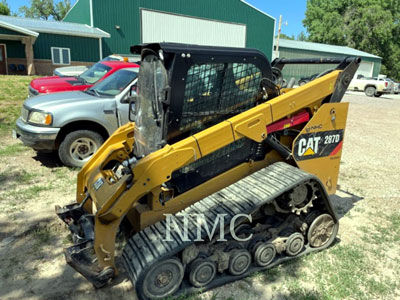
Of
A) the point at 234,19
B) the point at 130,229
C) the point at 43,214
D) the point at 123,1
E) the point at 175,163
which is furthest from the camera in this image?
the point at 234,19

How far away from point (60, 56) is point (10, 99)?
11944mm

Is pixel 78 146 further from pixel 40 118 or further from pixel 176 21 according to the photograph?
pixel 176 21

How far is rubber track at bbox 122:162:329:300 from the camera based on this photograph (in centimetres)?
284

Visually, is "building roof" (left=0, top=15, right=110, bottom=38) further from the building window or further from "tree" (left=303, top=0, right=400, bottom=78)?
"tree" (left=303, top=0, right=400, bottom=78)

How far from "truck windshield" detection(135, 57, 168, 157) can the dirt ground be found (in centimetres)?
137

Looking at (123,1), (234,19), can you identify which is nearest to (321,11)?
(234,19)

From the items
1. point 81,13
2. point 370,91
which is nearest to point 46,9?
point 81,13

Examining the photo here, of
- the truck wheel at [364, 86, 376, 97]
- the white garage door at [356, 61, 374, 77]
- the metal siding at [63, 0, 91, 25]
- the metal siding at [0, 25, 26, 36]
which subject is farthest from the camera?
the white garage door at [356, 61, 374, 77]

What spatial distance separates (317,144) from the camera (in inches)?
151

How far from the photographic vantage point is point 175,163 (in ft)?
9.60

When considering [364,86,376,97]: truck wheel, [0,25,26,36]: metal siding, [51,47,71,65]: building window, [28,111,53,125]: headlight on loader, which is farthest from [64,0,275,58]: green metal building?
[28,111,53,125]: headlight on loader

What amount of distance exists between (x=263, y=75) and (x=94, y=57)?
2252 cm

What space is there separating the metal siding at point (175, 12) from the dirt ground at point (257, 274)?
19391 mm

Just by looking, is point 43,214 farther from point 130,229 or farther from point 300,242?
point 300,242
